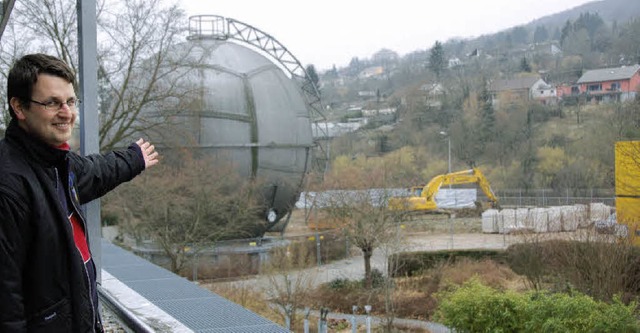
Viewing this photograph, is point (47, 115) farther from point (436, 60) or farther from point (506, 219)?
point (436, 60)

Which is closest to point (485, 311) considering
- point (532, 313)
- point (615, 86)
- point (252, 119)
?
point (532, 313)

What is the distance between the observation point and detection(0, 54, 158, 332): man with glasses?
1.86 meters

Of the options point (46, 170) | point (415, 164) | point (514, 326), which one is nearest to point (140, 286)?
point (46, 170)

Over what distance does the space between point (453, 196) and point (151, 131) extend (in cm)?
2782

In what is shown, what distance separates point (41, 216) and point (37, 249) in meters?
0.10

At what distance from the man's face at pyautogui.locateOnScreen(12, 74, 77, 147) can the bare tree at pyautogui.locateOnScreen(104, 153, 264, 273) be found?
15980 millimetres

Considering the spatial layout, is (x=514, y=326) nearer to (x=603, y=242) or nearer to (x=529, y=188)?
(x=603, y=242)

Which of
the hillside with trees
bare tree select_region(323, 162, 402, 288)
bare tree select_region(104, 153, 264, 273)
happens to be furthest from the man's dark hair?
the hillside with trees

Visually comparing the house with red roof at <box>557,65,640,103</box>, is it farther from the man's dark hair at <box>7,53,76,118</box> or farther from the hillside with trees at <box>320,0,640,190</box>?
the man's dark hair at <box>7,53,76,118</box>

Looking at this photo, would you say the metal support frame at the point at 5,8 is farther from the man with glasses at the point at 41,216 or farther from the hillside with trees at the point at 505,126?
the hillside with trees at the point at 505,126

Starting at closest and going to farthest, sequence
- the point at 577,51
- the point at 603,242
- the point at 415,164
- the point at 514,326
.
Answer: the point at 514,326 → the point at 603,242 → the point at 415,164 → the point at 577,51

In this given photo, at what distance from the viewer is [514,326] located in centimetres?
966

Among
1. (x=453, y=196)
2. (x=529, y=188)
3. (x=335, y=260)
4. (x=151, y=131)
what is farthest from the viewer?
(x=529, y=188)

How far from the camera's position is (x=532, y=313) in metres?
9.34
